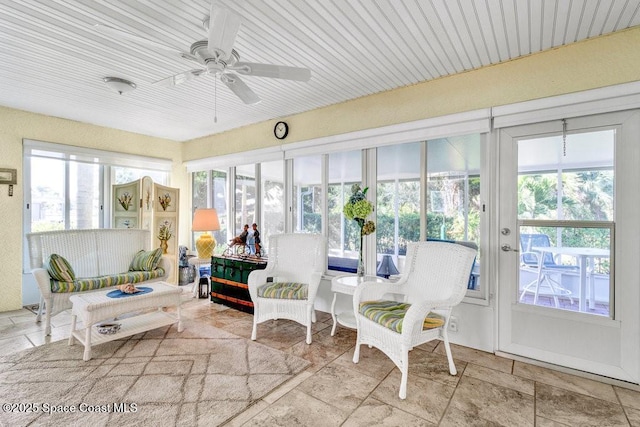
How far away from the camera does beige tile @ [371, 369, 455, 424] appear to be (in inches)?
79.0

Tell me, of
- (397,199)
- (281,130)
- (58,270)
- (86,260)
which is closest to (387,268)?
(397,199)

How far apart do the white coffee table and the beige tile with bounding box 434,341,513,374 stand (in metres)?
2.67

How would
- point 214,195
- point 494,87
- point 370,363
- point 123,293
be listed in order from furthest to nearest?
point 214,195 < point 123,293 < point 494,87 < point 370,363

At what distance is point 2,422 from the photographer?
72.7 inches

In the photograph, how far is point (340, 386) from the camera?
2279mm

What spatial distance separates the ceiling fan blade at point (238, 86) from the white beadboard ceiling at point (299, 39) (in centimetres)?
32

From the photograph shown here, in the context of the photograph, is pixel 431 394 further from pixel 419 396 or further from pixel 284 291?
pixel 284 291

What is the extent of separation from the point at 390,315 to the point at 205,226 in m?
3.19

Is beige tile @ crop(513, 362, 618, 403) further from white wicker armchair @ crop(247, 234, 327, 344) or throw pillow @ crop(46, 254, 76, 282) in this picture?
throw pillow @ crop(46, 254, 76, 282)

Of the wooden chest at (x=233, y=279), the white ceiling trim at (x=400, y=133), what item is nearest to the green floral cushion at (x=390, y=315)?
the wooden chest at (x=233, y=279)

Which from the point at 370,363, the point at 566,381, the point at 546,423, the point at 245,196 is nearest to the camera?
the point at 546,423

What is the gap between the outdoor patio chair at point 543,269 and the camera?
260cm

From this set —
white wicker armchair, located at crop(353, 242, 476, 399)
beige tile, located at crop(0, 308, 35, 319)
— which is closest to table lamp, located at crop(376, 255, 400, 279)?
white wicker armchair, located at crop(353, 242, 476, 399)

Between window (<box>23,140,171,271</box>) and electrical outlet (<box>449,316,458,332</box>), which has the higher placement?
window (<box>23,140,171,271</box>)
